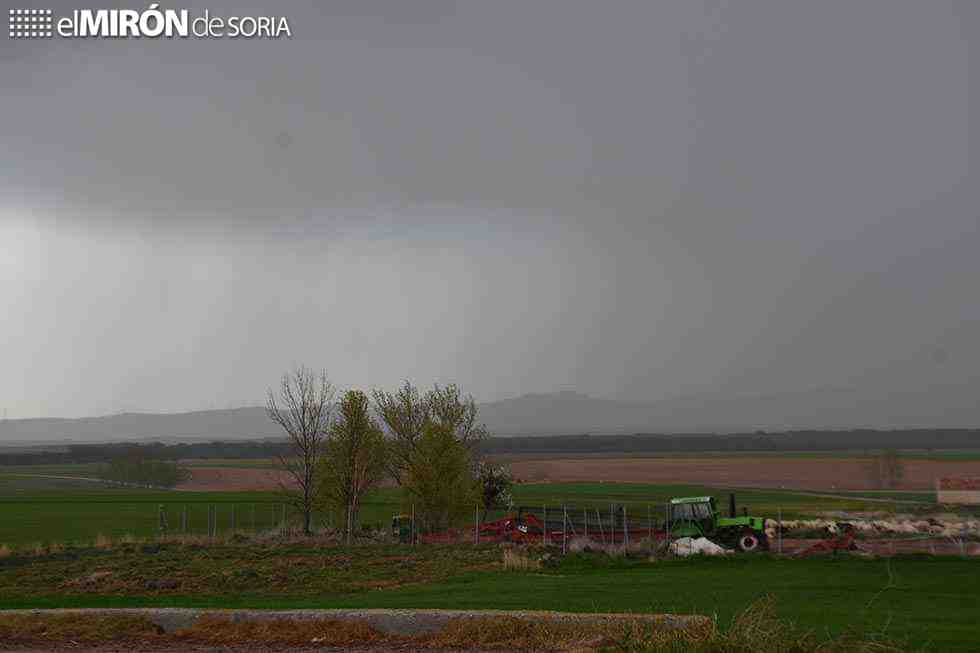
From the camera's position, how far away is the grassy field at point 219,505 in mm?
61375

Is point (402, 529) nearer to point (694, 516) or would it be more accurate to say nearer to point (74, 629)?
point (694, 516)

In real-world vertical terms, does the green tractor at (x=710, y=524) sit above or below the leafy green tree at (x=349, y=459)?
below

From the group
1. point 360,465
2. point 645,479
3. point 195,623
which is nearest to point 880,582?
point 195,623

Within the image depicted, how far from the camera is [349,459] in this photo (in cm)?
5259

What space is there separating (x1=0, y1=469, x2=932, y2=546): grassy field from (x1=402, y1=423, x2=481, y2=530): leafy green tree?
242 centimetres

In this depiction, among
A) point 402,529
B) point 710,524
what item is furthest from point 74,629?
point 402,529

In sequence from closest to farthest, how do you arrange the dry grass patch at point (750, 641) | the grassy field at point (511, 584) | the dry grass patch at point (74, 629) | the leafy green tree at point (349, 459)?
the dry grass patch at point (750, 641)
the dry grass patch at point (74, 629)
the grassy field at point (511, 584)
the leafy green tree at point (349, 459)

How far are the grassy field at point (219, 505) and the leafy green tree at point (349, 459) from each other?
2857 mm

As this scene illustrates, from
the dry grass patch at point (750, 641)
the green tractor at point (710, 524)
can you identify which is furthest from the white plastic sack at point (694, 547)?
the dry grass patch at point (750, 641)

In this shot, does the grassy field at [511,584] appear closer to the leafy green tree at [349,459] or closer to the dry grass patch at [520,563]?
the dry grass patch at [520,563]

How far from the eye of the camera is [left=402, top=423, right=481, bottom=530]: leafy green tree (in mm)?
51112

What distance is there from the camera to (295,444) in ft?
189

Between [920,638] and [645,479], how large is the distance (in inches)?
4509

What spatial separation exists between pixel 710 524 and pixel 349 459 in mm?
19767
